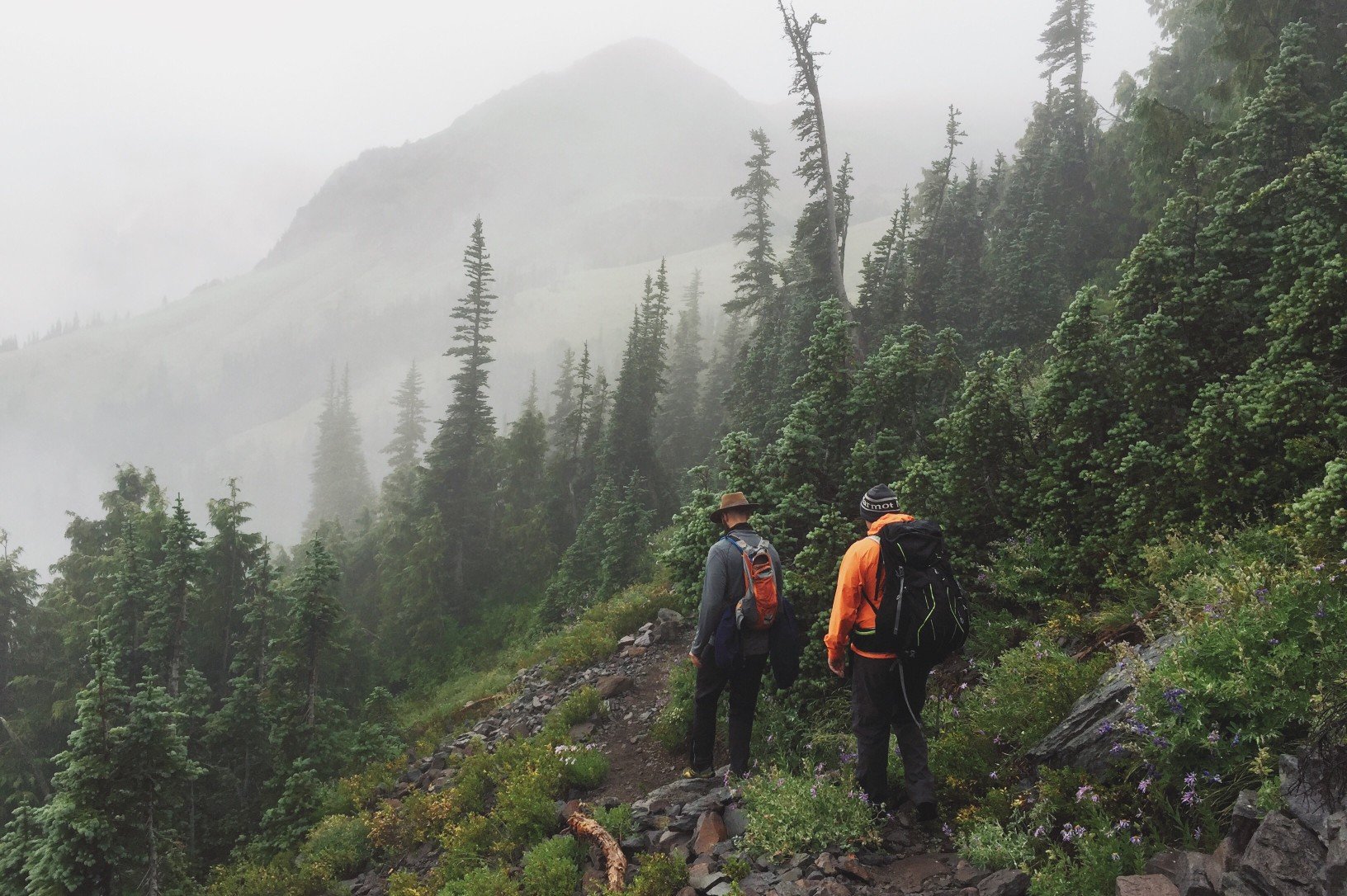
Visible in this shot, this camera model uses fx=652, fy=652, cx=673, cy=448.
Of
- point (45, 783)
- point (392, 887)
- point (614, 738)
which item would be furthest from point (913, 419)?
point (45, 783)

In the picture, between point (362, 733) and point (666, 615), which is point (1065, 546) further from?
point (362, 733)

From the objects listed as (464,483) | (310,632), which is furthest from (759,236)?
(310,632)

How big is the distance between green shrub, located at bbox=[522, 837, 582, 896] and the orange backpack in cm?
284

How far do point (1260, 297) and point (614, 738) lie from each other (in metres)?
10.7

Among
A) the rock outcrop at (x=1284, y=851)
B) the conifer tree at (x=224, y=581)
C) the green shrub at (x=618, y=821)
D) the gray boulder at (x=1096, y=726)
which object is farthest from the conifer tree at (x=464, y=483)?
the rock outcrop at (x=1284, y=851)

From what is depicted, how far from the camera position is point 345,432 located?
81.2 metres

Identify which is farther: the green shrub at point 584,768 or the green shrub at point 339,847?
the green shrub at point 339,847

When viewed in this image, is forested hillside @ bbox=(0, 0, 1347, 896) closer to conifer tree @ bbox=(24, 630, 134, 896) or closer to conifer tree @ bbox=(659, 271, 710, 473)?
conifer tree @ bbox=(24, 630, 134, 896)

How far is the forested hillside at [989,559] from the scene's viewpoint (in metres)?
4.41

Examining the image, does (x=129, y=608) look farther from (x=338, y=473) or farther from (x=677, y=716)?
(x=338, y=473)

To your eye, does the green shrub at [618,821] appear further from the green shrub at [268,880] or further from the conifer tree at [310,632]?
the conifer tree at [310,632]

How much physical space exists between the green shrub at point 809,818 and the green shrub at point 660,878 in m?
0.59

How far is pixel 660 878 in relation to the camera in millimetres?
5246

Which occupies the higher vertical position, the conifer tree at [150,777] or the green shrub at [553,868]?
the green shrub at [553,868]
